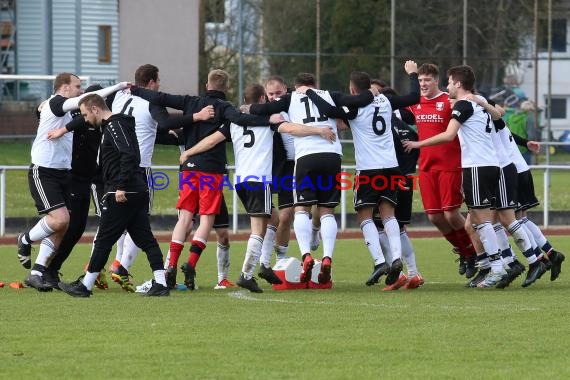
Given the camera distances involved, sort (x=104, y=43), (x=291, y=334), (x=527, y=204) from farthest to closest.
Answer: (x=104, y=43) < (x=527, y=204) < (x=291, y=334)

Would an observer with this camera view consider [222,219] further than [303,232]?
Yes

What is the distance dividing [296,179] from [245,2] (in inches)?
806

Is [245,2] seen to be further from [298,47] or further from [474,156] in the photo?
[474,156]

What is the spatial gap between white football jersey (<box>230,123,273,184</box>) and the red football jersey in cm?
175

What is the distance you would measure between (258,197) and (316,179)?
0.57 meters

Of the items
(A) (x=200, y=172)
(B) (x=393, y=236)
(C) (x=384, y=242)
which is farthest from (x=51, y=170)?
(C) (x=384, y=242)

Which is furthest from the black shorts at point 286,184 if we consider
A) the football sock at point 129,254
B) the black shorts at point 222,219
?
the football sock at point 129,254

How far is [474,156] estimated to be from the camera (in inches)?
505

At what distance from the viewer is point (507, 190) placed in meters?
13.2

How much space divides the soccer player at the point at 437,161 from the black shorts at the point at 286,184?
1344mm

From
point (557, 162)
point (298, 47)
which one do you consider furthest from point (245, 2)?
point (557, 162)

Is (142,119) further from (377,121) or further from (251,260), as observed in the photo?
(377,121)

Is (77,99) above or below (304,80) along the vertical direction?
below

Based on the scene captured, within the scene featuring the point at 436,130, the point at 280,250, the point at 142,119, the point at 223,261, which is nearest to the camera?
the point at 142,119
